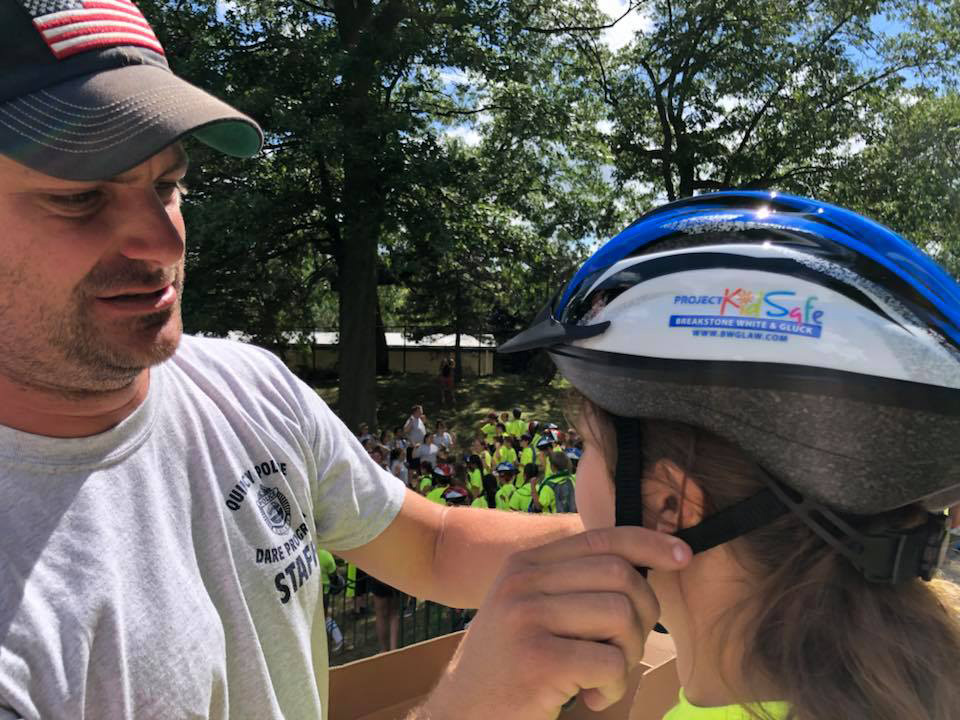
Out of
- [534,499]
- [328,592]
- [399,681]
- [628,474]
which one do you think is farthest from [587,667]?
[534,499]

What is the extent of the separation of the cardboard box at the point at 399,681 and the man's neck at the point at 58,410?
2.20 metres

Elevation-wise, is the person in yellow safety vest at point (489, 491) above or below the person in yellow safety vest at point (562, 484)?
below

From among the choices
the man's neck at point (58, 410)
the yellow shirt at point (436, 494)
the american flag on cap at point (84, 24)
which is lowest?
the yellow shirt at point (436, 494)

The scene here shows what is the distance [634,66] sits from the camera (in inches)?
762

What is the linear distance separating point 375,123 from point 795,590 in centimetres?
1349

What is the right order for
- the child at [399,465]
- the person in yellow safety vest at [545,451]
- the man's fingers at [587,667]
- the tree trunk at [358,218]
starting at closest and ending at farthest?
the man's fingers at [587,667] < the person in yellow safety vest at [545,451] < the child at [399,465] < the tree trunk at [358,218]

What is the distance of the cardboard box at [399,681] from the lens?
11.3 ft

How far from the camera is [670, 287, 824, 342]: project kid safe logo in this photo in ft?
4.33

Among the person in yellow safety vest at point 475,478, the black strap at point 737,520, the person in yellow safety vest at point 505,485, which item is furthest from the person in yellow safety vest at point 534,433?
the black strap at point 737,520

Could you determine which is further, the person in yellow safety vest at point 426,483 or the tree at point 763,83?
the tree at point 763,83

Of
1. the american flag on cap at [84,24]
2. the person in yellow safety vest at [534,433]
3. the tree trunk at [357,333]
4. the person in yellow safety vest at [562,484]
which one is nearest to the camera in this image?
the american flag on cap at [84,24]

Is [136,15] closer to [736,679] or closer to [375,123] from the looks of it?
[736,679]

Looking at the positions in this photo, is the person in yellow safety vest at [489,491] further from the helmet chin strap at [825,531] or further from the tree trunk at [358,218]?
the helmet chin strap at [825,531]

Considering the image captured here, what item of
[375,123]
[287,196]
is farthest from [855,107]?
[287,196]
